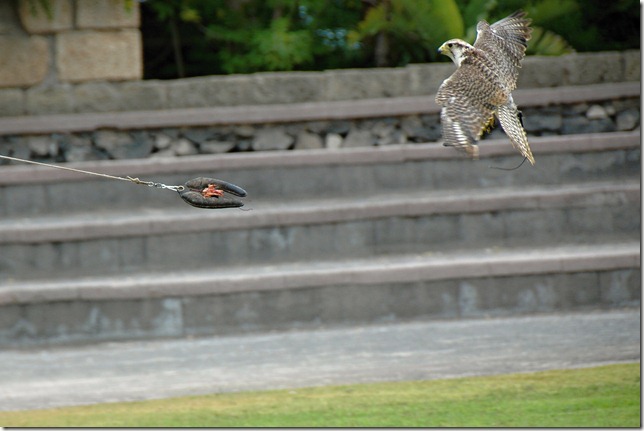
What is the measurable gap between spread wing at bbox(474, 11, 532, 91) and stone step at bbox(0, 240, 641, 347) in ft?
12.1

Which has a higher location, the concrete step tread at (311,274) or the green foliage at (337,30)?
the green foliage at (337,30)

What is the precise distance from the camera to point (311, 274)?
10.2 metres

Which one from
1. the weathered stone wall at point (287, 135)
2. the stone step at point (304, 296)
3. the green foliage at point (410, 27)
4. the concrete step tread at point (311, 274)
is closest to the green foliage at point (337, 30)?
the green foliage at point (410, 27)

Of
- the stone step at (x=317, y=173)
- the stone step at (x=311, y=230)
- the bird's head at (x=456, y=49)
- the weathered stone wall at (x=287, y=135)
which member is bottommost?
the stone step at (x=311, y=230)

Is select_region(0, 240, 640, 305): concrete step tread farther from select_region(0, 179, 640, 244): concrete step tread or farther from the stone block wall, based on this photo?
the stone block wall

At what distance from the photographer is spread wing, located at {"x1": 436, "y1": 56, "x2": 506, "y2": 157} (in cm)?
558

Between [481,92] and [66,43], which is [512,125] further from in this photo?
[66,43]

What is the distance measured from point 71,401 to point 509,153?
4.91m

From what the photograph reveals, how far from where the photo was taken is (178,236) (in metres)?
10.6

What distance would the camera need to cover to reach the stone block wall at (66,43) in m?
11.6

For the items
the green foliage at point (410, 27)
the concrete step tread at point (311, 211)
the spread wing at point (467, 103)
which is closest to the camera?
the spread wing at point (467, 103)

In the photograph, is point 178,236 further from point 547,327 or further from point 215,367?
point 547,327

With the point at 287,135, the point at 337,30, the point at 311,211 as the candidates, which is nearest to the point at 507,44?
the point at 311,211

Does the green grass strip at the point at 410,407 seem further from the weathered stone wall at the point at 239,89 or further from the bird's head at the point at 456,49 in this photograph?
the weathered stone wall at the point at 239,89
